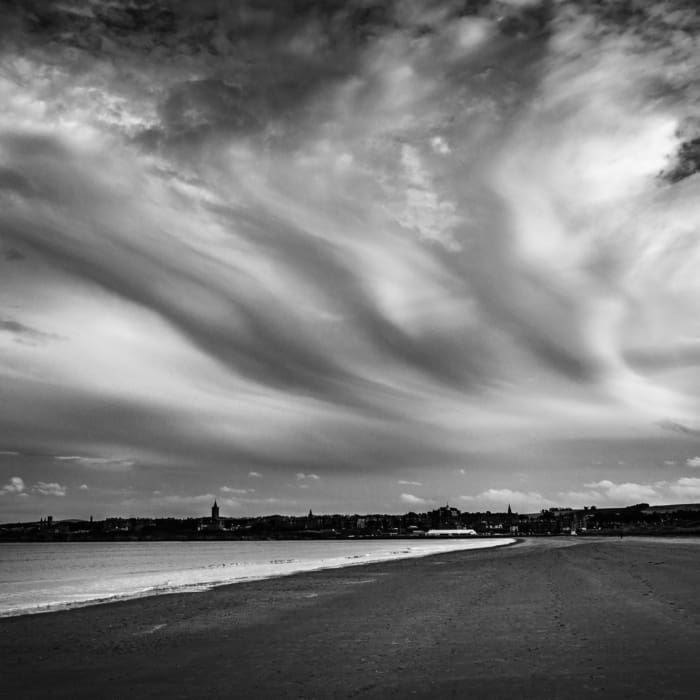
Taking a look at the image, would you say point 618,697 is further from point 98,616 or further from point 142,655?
point 98,616

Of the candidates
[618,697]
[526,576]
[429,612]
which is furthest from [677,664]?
[526,576]

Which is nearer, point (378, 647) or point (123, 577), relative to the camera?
point (378, 647)

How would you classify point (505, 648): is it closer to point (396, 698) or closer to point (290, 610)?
point (396, 698)

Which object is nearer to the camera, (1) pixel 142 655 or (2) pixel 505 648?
(2) pixel 505 648

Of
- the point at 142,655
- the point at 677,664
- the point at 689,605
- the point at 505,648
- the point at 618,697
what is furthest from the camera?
the point at 689,605

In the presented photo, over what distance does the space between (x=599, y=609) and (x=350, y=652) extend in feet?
29.5

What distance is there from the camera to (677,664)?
37.1ft

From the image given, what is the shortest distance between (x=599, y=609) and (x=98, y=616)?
16385mm

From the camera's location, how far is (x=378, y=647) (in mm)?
14664

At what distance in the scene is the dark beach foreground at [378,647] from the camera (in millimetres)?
10789

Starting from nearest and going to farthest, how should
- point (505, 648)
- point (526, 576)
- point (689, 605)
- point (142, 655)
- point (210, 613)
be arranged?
1. point (505, 648)
2. point (142, 655)
3. point (689, 605)
4. point (210, 613)
5. point (526, 576)

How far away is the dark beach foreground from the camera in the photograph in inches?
425

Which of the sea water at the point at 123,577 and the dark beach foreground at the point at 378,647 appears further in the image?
the sea water at the point at 123,577

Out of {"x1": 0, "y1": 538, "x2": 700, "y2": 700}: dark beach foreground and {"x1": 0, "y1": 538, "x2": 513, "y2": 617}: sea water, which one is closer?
{"x1": 0, "y1": 538, "x2": 700, "y2": 700}: dark beach foreground
